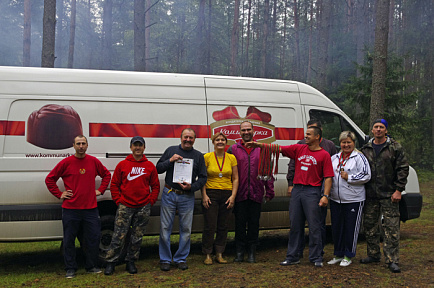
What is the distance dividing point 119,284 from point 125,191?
111 cm

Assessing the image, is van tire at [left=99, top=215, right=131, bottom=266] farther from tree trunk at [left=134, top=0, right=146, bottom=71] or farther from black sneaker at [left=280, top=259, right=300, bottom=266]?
tree trunk at [left=134, top=0, right=146, bottom=71]

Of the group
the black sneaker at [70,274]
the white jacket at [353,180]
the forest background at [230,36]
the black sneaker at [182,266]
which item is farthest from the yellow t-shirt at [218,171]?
the forest background at [230,36]

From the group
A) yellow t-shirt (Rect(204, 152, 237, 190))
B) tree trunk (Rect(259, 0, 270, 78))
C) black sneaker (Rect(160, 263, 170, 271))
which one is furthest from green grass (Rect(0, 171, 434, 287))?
tree trunk (Rect(259, 0, 270, 78))

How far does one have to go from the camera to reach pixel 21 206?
5438mm

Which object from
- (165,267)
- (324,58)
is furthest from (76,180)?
(324,58)

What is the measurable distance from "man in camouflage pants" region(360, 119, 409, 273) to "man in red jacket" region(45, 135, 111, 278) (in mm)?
3525

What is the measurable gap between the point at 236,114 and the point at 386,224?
2545mm

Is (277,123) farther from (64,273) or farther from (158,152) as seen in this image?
(64,273)

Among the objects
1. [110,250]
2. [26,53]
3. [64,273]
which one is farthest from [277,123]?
[26,53]

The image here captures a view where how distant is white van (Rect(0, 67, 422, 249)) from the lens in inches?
216

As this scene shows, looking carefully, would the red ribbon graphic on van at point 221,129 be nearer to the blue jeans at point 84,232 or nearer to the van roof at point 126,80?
the van roof at point 126,80

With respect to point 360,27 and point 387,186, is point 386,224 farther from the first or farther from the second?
point 360,27

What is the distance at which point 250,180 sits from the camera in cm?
576

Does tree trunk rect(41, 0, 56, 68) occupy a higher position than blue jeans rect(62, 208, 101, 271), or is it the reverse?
tree trunk rect(41, 0, 56, 68)
